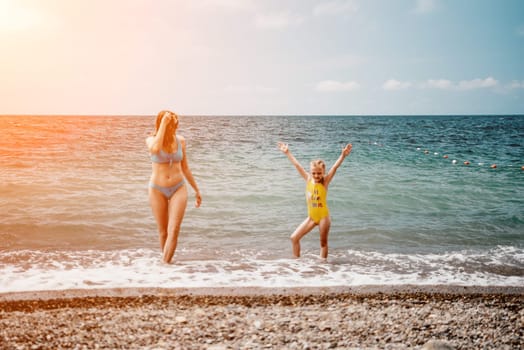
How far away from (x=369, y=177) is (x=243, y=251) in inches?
404

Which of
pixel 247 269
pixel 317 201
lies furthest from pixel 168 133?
pixel 317 201

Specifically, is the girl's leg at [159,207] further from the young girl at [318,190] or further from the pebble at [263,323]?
the young girl at [318,190]

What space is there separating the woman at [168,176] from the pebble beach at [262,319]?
1096 mm

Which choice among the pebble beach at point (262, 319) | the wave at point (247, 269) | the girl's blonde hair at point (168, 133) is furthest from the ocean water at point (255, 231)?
the girl's blonde hair at point (168, 133)

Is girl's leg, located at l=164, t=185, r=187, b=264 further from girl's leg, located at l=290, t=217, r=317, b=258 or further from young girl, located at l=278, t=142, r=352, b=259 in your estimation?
girl's leg, located at l=290, t=217, r=317, b=258

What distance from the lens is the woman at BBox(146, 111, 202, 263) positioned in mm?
5873

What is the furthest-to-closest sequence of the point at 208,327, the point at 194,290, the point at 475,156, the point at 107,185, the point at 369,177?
1. the point at 475,156
2. the point at 369,177
3. the point at 107,185
4. the point at 194,290
5. the point at 208,327

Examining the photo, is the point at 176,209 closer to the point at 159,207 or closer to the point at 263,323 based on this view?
the point at 159,207

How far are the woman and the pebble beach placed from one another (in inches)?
43.2

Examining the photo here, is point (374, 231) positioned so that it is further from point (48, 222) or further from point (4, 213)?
point (4, 213)

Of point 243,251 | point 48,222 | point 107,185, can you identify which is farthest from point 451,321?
point 107,185

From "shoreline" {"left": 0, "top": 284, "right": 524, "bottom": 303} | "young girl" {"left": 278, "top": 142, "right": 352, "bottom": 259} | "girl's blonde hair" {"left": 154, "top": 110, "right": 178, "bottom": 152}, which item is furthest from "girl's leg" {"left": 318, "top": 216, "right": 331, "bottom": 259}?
"girl's blonde hair" {"left": 154, "top": 110, "right": 178, "bottom": 152}

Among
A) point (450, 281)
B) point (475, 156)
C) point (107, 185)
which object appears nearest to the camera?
point (450, 281)

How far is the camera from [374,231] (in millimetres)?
9141
